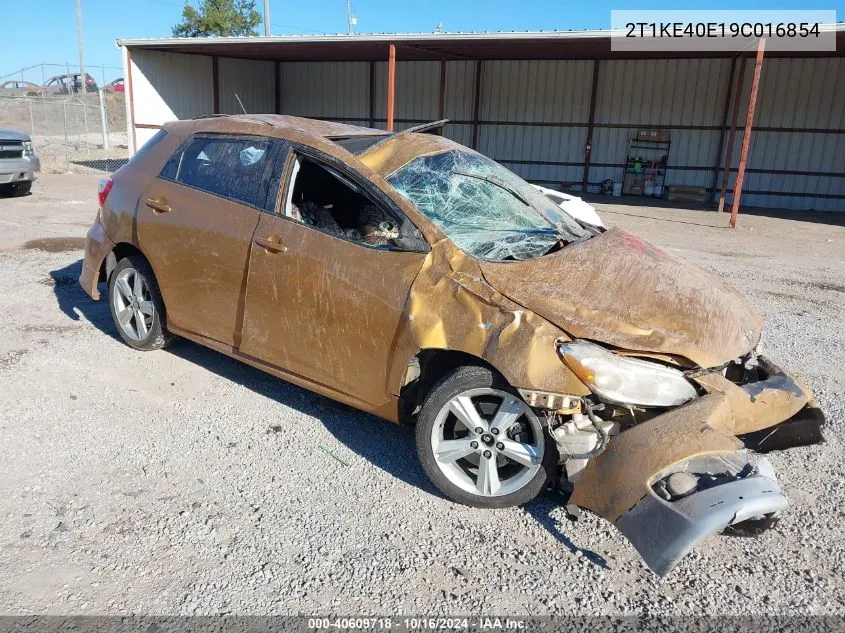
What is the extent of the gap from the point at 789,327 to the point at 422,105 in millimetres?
17231

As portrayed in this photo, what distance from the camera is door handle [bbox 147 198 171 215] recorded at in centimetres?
448

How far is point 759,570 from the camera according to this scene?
9.58 ft

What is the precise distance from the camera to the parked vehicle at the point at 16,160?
11906 mm

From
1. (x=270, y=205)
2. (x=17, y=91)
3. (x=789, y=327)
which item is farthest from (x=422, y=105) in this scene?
(x=17, y=91)

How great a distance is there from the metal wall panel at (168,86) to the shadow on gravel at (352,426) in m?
13.8

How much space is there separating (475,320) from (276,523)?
133 cm

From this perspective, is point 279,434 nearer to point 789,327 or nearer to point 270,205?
point 270,205

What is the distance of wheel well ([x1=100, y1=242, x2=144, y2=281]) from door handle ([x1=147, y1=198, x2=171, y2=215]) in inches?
16.0

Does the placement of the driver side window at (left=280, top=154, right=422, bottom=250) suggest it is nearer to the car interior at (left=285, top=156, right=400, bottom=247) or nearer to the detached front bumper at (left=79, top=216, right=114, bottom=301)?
the car interior at (left=285, top=156, right=400, bottom=247)

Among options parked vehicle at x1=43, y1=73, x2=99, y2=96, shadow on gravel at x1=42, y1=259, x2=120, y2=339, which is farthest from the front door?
parked vehicle at x1=43, y1=73, x2=99, y2=96

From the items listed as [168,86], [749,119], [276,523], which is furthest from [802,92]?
[276,523]

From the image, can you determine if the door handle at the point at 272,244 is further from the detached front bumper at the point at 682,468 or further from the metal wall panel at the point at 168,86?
the metal wall panel at the point at 168,86

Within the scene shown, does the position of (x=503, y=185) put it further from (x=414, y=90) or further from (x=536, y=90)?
(x=414, y=90)

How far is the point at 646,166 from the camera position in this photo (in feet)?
64.2
